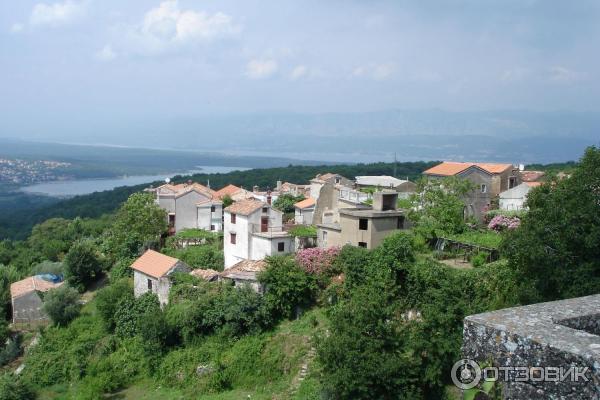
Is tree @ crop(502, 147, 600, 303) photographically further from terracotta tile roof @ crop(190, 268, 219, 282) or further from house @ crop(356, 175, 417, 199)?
house @ crop(356, 175, 417, 199)

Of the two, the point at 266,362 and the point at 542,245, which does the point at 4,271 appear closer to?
the point at 266,362

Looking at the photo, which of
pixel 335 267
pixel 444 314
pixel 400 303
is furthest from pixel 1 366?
pixel 444 314

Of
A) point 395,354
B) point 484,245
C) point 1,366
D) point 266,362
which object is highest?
point 484,245

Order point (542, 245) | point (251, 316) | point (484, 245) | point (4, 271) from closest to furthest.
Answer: point (542, 245), point (251, 316), point (484, 245), point (4, 271)

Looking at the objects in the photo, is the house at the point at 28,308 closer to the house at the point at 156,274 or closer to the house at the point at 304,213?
the house at the point at 156,274

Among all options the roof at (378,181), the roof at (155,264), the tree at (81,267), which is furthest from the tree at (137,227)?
the roof at (378,181)

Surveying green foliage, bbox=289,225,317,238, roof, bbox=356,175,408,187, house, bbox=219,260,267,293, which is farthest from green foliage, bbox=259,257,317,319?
roof, bbox=356,175,408,187

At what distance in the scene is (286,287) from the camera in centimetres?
2406

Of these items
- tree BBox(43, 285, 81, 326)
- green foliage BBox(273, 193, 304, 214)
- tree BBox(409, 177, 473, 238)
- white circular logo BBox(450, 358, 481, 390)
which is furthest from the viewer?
green foliage BBox(273, 193, 304, 214)

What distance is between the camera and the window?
89.9ft

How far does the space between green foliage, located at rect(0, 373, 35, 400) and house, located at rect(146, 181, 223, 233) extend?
1924 centimetres

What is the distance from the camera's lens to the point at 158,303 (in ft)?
96.4

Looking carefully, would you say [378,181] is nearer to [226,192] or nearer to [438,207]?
[226,192]

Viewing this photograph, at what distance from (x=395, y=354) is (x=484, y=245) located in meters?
11.2
